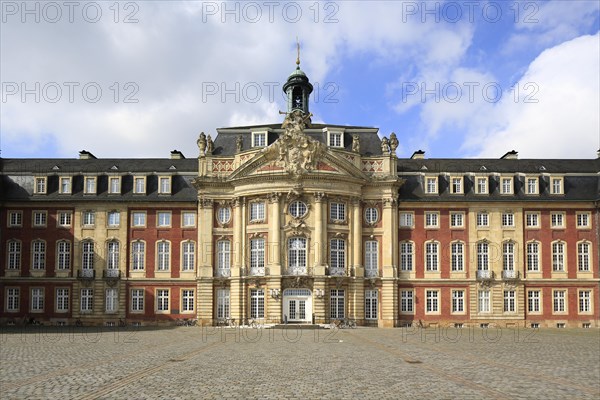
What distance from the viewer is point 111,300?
6053 cm

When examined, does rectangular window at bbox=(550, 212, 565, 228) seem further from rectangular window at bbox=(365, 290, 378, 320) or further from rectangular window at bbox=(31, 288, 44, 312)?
rectangular window at bbox=(31, 288, 44, 312)

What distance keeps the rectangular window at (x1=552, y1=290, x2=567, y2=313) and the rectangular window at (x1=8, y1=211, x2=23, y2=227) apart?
47.3 m

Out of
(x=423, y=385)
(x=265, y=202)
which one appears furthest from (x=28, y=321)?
(x=423, y=385)

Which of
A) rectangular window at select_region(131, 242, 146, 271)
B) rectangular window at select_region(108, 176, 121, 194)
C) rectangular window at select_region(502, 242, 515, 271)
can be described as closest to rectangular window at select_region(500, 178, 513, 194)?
rectangular window at select_region(502, 242, 515, 271)

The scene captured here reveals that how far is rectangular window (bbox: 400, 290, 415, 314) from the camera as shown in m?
59.5

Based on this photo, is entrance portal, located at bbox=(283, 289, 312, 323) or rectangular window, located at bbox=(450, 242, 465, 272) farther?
rectangular window, located at bbox=(450, 242, 465, 272)

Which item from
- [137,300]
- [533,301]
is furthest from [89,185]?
[533,301]

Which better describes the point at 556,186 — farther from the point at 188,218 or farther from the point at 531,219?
the point at 188,218

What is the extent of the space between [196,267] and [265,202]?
350 inches

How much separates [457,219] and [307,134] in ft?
49.8

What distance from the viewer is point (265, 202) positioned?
5769 cm

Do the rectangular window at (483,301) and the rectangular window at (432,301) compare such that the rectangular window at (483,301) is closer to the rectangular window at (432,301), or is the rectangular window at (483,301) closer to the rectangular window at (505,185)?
the rectangular window at (432,301)

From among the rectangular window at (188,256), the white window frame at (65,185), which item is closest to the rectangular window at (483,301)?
the rectangular window at (188,256)

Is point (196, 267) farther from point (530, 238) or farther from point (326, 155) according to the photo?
point (530, 238)
